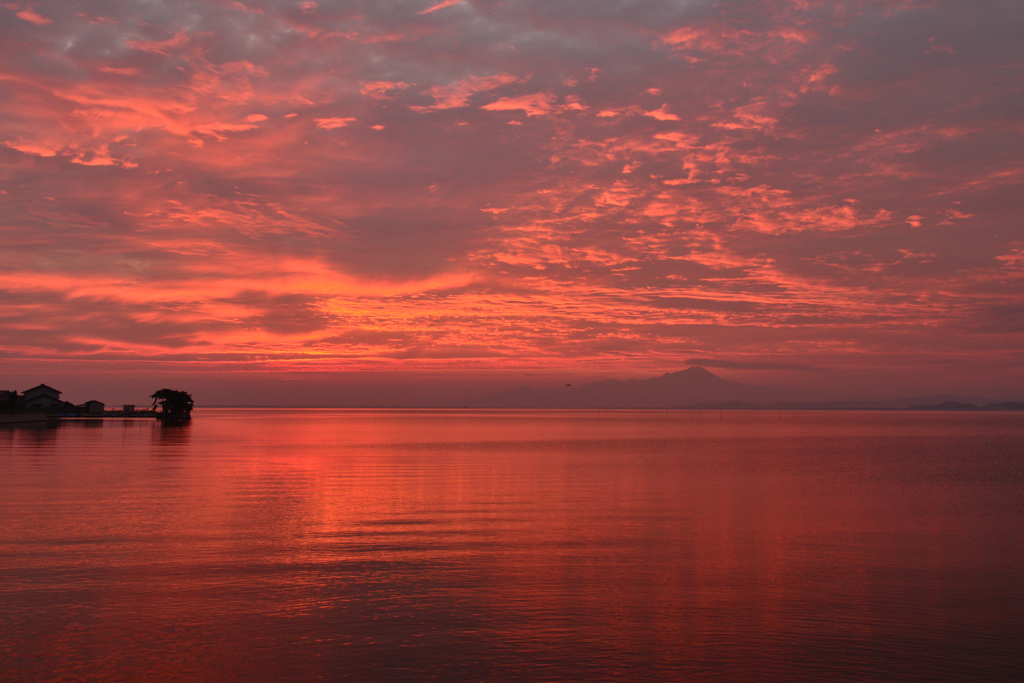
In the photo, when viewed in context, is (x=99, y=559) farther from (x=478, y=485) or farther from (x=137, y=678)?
(x=478, y=485)

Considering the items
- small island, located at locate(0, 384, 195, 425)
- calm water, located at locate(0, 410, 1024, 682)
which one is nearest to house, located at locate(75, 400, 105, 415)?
small island, located at locate(0, 384, 195, 425)

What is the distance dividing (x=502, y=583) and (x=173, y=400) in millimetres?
152547

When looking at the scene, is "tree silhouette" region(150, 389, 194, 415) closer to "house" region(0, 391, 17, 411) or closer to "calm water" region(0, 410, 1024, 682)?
"house" region(0, 391, 17, 411)

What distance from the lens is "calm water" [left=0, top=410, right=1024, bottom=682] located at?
42.0 feet

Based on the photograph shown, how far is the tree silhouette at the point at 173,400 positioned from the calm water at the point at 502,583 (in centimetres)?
12181

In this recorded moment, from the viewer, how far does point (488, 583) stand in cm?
1788

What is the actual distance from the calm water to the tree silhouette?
12181 centimetres

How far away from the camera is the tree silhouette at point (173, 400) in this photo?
152 metres

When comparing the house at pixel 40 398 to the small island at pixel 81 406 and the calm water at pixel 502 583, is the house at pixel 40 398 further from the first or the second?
the calm water at pixel 502 583

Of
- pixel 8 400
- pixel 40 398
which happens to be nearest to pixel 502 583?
pixel 8 400

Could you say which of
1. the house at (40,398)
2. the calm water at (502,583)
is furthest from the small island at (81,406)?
the calm water at (502,583)

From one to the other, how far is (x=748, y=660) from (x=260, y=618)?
9867 millimetres

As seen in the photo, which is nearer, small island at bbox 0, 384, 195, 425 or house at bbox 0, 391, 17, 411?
house at bbox 0, 391, 17, 411

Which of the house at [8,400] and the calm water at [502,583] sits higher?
the house at [8,400]
